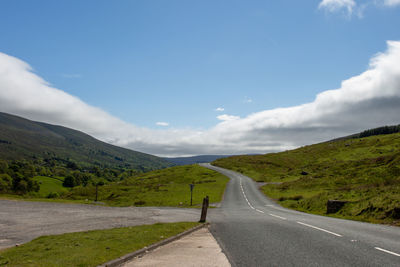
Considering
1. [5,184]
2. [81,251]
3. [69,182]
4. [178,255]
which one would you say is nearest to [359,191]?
[178,255]

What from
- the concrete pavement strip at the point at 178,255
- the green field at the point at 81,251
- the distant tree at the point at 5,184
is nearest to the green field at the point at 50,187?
the distant tree at the point at 5,184

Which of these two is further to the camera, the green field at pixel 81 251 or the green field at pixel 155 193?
the green field at pixel 155 193

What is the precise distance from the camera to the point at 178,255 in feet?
32.7

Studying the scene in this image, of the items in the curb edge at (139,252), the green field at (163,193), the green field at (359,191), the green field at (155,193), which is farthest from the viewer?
the green field at (163,193)

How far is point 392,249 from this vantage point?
962cm

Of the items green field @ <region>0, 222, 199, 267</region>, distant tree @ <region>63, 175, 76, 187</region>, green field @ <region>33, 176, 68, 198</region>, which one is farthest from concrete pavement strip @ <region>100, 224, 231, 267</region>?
distant tree @ <region>63, 175, 76, 187</region>

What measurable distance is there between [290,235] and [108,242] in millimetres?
8319

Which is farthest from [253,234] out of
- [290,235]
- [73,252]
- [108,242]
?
[73,252]

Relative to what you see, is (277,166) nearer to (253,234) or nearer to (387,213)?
(387,213)

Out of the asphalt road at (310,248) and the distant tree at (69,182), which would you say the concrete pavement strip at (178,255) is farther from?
the distant tree at (69,182)

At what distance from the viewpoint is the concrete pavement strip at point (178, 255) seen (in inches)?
348

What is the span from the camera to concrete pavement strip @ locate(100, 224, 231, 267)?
8.83m

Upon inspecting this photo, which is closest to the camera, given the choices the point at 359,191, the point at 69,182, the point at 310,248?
the point at 310,248

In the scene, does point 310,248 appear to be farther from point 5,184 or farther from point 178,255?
point 5,184
